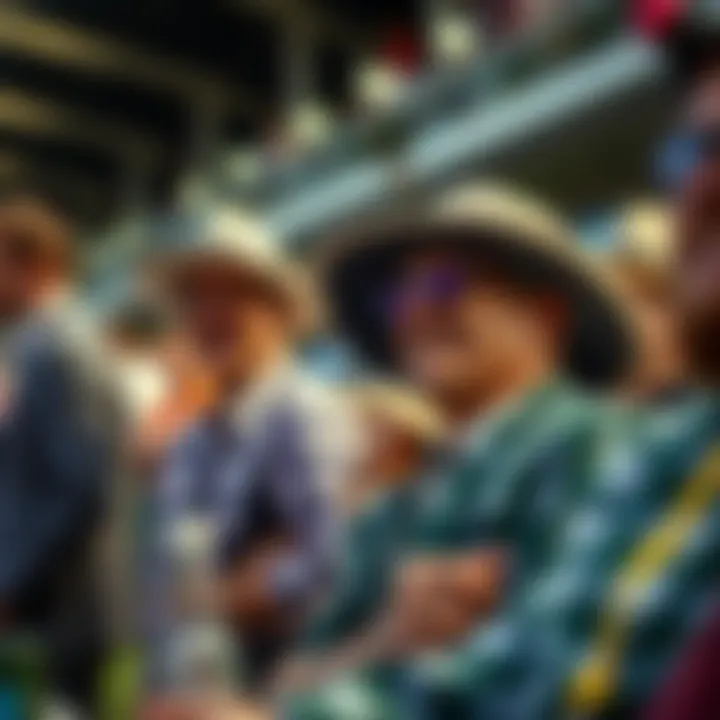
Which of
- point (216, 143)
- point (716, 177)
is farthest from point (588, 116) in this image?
point (216, 143)

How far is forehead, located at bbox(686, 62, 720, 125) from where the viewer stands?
804 millimetres

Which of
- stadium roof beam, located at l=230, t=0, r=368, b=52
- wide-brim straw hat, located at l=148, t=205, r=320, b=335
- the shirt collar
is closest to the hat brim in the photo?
wide-brim straw hat, located at l=148, t=205, r=320, b=335

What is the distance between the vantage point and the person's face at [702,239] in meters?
0.77

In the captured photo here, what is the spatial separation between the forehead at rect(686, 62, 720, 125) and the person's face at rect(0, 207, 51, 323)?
0.65 metres

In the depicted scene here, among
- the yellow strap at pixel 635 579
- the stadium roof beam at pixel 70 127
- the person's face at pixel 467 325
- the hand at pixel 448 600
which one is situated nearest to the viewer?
the yellow strap at pixel 635 579

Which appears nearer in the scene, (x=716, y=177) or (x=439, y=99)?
(x=716, y=177)

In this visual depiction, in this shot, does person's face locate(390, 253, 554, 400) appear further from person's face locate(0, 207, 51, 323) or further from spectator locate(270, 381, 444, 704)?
person's face locate(0, 207, 51, 323)

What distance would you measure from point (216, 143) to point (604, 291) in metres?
1.86

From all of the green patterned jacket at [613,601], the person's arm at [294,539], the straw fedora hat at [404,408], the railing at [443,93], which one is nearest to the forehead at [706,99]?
the green patterned jacket at [613,601]

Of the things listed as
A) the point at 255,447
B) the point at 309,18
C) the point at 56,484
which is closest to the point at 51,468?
the point at 56,484

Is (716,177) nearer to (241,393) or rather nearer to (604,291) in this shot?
(604,291)

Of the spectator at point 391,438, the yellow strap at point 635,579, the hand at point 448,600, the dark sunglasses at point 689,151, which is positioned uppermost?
the spectator at point 391,438

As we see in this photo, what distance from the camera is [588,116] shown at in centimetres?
172

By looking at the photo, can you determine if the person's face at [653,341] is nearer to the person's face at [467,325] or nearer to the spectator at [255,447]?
the person's face at [467,325]
